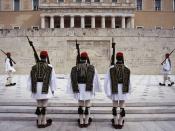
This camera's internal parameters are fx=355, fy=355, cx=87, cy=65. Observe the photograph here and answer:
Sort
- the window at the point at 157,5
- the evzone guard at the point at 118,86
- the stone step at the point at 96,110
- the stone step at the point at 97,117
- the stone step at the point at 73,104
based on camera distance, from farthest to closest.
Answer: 1. the window at the point at 157,5
2. the stone step at the point at 73,104
3. the stone step at the point at 96,110
4. the stone step at the point at 97,117
5. the evzone guard at the point at 118,86

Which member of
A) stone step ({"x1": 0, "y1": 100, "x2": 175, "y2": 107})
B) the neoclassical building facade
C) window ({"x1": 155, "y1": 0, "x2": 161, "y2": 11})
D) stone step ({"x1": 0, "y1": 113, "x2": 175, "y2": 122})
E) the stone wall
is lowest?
stone step ({"x1": 0, "y1": 113, "x2": 175, "y2": 122})

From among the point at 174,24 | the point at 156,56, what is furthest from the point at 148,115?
the point at 174,24

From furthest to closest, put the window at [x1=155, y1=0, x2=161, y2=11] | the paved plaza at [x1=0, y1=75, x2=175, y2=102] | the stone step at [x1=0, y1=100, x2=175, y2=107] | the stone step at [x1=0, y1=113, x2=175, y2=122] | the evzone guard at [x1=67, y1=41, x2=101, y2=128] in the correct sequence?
1. the window at [x1=155, y1=0, x2=161, y2=11]
2. the paved plaza at [x1=0, y1=75, x2=175, y2=102]
3. the stone step at [x1=0, y1=100, x2=175, y2=107]
4. the stone step at [x1=0, y1=113, x2=175, y2=122]
5. the evzone guard at [x1=67, y1=41, x2=101, y2=128]

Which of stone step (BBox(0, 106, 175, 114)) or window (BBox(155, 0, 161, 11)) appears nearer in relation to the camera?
stone step (BBox(0, 106, 175, 114))

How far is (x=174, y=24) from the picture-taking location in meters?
59.5

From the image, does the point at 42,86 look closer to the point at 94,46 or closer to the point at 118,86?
the point at 118,86

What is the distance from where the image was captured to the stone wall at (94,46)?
2903 centimetres

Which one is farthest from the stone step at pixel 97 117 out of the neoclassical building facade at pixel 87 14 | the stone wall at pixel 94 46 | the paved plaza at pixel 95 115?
the neoclassical building facade at pixel 87 14

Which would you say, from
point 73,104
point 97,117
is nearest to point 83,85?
point 97,117

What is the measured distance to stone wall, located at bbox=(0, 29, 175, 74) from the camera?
29031 millimetres

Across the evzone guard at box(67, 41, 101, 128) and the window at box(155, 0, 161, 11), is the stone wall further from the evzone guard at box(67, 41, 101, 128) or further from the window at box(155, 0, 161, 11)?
the window at box(155, 0, 161, 11)

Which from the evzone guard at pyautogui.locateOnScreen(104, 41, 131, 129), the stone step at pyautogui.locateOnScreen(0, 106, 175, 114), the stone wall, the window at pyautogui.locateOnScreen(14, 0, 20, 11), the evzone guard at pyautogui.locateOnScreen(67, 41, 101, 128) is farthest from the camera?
the window at pyautogui.locateOnScreen(14, 0, 20, 11)

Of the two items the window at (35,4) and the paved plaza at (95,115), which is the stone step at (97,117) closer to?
the paved plaza at (95,115)

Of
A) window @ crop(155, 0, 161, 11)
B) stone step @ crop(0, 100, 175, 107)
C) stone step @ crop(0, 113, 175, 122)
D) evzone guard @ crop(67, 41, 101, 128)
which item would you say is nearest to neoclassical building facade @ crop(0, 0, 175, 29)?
window @ crop(155, 0, 161, 11)
